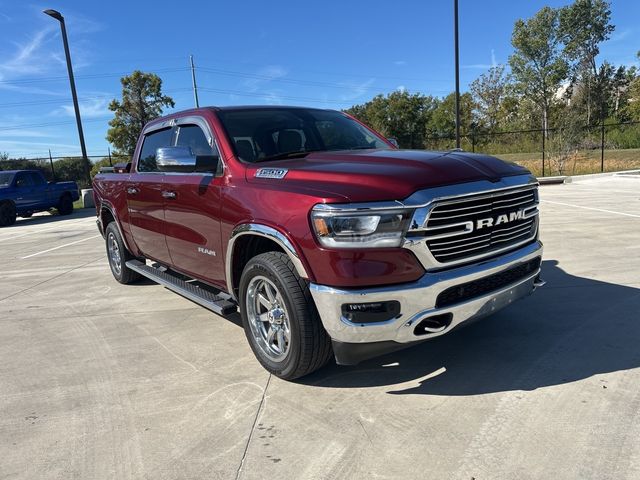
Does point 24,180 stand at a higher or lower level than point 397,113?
lower

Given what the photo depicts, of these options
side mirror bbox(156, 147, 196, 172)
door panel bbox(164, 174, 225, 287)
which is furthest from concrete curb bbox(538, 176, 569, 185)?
side mirror bbox(156, 147, 196, 172)

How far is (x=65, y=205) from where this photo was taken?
18.4 m

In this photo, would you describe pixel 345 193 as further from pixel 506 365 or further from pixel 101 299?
pixel 101 299

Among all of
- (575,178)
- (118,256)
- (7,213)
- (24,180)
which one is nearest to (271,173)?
(118,256)

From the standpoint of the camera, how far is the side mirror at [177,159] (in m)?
3.66

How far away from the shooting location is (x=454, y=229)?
2.84m

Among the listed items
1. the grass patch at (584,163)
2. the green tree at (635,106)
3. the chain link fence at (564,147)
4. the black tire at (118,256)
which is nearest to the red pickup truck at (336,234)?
the black tire at (118,256)

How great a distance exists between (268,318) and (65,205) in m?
17.8

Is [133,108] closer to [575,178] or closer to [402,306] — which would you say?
[575,178]

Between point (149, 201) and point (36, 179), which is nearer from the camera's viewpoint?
point (149, 201)

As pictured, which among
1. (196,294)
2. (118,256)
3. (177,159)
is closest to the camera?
(177,159)

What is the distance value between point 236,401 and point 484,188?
210 cm

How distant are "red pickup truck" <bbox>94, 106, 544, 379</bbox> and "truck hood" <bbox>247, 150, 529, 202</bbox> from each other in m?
0.01

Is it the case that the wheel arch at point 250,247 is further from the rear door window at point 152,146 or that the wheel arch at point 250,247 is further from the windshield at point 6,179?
the windshield at point 6,179
